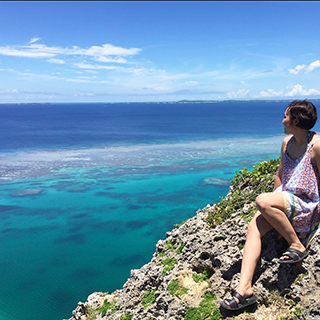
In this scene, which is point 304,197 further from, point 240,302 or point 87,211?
point 87,211

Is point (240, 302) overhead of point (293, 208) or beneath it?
beneath

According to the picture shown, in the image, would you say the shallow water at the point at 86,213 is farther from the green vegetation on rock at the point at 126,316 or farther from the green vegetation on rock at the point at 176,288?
the green vegetation on rock at the point at 176,288

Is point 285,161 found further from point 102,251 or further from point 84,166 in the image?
point 84,166

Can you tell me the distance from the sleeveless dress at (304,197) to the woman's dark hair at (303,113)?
0.24 m

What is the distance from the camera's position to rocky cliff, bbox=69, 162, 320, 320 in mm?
4422

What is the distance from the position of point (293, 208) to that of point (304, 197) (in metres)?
0.28

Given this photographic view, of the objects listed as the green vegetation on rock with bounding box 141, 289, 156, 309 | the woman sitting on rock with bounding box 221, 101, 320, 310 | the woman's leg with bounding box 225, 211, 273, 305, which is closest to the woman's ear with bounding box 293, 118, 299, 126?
the woman sitting on rock with bounding box 221, 101, 320, 310

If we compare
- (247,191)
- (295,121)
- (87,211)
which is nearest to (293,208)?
(295,121)

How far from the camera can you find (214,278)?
17.0 ft

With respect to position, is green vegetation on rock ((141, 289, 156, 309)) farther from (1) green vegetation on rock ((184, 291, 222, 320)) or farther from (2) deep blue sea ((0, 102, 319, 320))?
(2) deep blue sea ((0, 102, 319, 320))

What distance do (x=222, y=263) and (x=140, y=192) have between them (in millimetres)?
22027

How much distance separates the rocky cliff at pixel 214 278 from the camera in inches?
174

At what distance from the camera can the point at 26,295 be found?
531 inches

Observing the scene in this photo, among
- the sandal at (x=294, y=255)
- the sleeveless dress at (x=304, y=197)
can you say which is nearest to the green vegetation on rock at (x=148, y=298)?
the sandal at (x=294, y=255)
